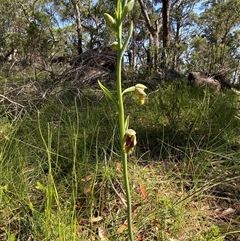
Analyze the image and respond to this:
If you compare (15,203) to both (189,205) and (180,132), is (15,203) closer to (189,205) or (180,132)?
(189,205)

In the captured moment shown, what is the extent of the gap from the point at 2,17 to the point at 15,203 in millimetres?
22650

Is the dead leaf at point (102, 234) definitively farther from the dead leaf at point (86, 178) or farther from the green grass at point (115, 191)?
the dead leaf at point (86, 178)

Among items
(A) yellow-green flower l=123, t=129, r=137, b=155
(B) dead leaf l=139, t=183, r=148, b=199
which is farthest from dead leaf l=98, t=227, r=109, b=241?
(A) yellow-green flower l=123, t=129, r=137, b=155

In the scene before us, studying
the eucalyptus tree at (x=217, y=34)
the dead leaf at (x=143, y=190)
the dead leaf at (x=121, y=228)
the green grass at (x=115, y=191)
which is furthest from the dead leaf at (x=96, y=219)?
the eucalyptus tree at (x=217, y=34)

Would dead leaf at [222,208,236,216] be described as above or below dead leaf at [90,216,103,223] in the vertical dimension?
below

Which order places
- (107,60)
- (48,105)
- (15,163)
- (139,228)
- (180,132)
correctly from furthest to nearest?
(107,60)
(48,105)
(180,132)
(15,163)
(139,228)

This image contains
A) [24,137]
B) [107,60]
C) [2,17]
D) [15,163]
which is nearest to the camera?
[15,163]

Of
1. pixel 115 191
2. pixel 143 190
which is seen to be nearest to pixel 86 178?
pixel 115 191

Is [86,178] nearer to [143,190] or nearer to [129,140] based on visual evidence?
[143,190]

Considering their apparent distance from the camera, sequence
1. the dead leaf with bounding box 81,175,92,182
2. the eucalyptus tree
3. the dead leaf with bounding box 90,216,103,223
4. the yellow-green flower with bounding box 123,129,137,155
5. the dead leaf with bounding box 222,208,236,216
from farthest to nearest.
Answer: the eucalyptus tree
the dead leaf with bounding box 81,175,92,182
the dead leaf with bounding box 222,208,236,216
the dead leaf with bounding box 90,216,103,223
the yellow-green flower with bounding box 123,129,137,155

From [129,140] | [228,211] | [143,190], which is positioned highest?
[129,140]

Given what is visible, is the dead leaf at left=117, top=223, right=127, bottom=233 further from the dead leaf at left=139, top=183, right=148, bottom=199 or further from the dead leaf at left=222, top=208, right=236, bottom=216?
the dead leaf at left=222, top=208, right=236, bottom=216

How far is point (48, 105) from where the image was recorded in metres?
3.24

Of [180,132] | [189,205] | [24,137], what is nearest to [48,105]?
[24,137]
